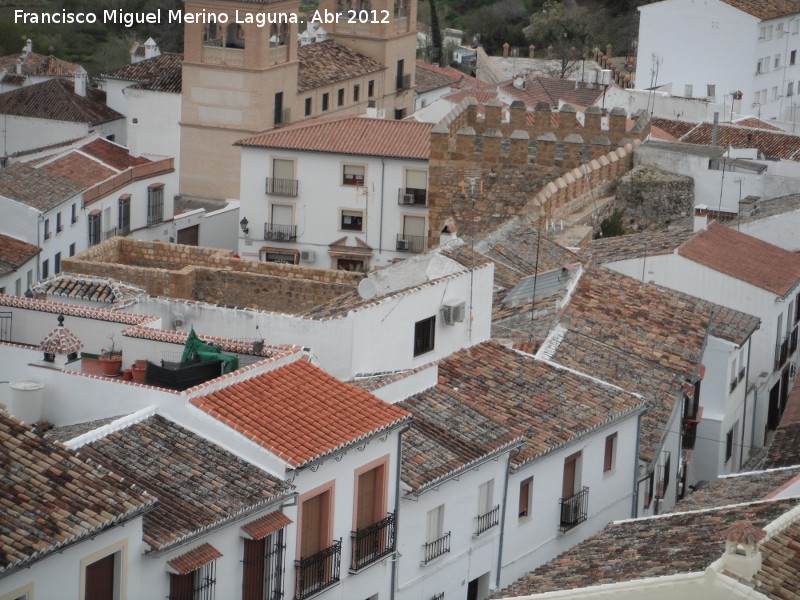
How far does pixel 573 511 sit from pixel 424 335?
2.84 m

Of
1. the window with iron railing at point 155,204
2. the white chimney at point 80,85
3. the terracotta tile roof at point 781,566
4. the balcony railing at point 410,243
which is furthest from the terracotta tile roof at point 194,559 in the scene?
the white chimney at point 80,85

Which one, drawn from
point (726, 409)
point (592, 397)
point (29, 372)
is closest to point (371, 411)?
point (29, 372)

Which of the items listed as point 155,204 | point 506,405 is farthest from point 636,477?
point 155,204

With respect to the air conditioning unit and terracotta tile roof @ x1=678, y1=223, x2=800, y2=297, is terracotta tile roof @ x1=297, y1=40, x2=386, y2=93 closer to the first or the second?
terracotta tile roof @ x1=678, y1=223, x2=800, y2=297

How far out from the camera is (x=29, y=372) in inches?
720

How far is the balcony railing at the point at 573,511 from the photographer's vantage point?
73.8ft

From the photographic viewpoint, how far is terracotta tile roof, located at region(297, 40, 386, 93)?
59750mm

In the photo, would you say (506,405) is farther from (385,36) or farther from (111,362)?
(385,36)

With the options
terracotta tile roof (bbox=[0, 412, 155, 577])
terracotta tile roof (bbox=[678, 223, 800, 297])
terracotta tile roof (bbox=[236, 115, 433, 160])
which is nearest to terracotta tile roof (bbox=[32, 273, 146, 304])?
terracotta tile roof (bbox=[0, 412, 155, 577])

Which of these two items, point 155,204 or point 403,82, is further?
point 403,82

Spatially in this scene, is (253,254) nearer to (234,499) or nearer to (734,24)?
(734,24)

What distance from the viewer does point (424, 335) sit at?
2314cm

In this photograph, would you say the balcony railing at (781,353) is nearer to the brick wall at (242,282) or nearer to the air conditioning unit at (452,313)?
the brick wall at (242,282)

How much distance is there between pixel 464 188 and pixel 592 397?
15444 millimetres
